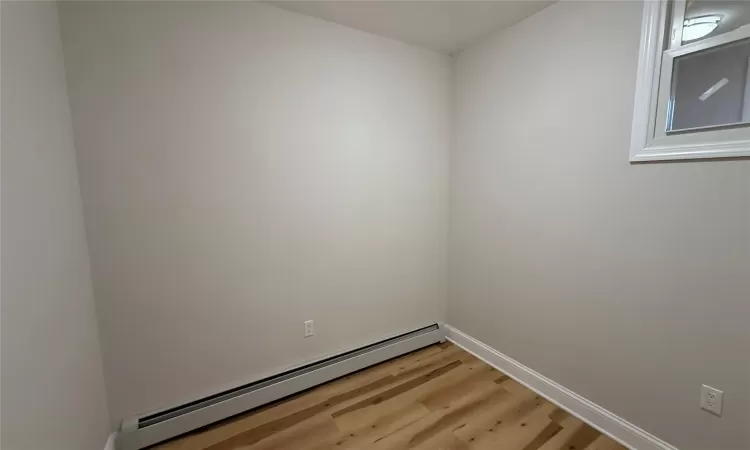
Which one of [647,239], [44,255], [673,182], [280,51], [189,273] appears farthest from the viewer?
[280,51]

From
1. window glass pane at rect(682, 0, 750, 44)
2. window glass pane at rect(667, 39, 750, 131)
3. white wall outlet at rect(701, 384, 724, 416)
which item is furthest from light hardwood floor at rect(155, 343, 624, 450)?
window glass pane at rect(682, 0, 750, 44)

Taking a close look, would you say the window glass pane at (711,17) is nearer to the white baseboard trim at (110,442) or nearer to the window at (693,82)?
the window at (693,82)

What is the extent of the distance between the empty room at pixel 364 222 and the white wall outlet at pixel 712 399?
1 cm

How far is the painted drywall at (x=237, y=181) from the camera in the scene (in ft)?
4.98

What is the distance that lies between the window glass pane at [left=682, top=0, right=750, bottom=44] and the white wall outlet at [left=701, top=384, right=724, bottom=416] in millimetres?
1485

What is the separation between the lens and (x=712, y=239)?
132 cm

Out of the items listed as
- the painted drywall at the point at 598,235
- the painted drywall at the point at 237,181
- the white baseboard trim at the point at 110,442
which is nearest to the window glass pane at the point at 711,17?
the painted drywall at the point at 598,235

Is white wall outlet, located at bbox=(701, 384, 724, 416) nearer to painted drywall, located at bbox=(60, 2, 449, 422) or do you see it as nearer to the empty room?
the empty room

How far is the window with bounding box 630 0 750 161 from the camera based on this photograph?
1.26 meters

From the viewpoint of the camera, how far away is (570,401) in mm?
1854

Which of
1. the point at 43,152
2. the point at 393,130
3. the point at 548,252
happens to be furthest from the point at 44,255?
the point at 548,252

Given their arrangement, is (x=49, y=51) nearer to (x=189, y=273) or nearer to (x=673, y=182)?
(x=189, y=273)

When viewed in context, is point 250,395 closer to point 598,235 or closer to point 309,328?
point 309,328

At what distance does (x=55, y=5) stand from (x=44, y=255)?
1.09 metres
